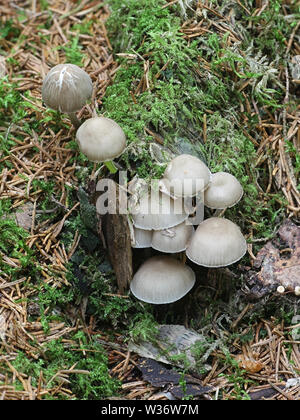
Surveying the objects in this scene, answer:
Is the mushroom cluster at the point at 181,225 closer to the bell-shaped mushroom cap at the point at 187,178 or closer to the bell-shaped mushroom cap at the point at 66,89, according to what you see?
the bell-shaped mushroom cap at the point at 187,178

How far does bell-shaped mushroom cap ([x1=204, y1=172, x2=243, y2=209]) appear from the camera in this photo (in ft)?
10.2

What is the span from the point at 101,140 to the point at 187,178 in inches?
23.4

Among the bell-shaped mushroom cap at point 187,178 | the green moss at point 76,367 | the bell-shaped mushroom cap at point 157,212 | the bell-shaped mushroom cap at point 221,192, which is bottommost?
the green moss at point 76,367

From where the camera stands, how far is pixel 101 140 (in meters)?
2.94

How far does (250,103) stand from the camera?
3896mm

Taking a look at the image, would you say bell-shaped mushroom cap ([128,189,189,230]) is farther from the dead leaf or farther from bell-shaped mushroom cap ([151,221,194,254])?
the dead leaf

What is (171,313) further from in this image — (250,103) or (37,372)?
(250,103)

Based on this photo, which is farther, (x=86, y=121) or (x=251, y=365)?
(x=251, y=365)

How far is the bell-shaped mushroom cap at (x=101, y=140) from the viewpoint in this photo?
9.65 ft

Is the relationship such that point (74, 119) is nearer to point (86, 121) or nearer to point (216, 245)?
point (86, 121)

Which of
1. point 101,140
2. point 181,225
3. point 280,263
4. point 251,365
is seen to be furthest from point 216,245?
point 101,140

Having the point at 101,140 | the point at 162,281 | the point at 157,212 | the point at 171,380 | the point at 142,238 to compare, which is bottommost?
the point at 171,380

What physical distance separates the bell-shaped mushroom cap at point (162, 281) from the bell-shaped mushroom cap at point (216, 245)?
24 cm

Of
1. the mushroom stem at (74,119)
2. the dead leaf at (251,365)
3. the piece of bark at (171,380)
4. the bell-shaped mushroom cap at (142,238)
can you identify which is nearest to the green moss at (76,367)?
the piece of bark at (171,380)
